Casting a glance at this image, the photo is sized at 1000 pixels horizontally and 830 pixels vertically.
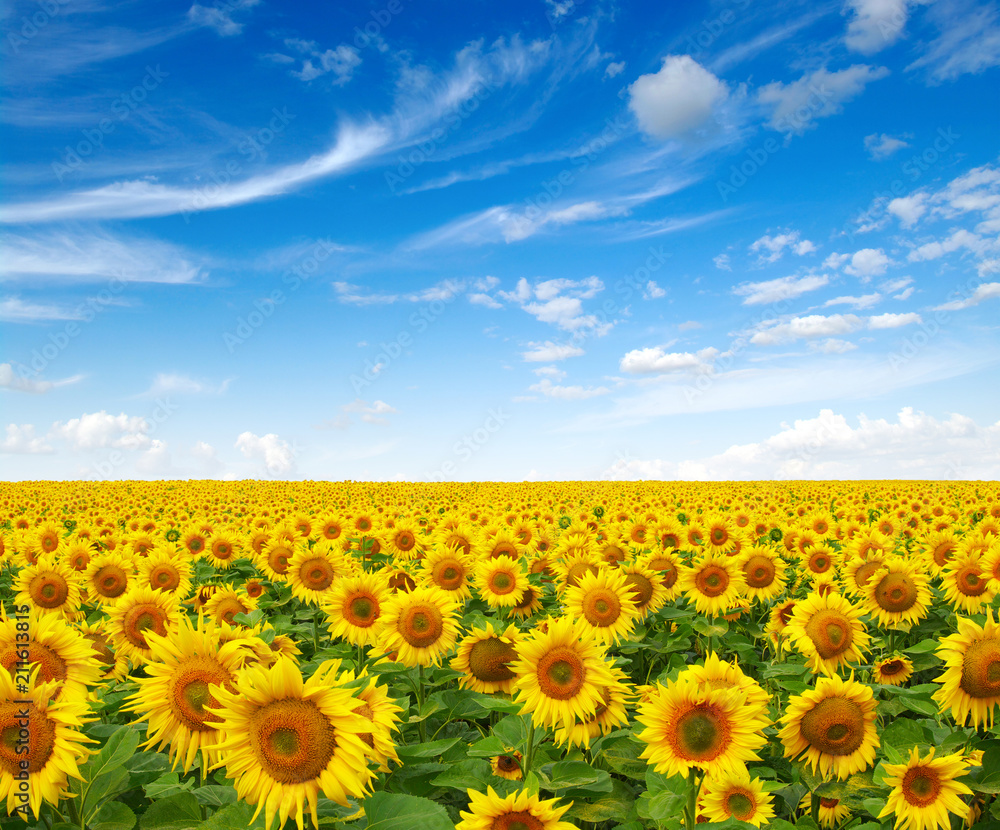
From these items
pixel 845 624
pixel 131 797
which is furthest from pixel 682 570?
pixel 131 797

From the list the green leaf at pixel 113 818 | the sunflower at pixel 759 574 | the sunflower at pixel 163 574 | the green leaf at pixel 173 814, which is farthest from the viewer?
the sunflower at pixel 759 574

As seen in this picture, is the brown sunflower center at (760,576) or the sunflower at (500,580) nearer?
the sunflower at (500,580)

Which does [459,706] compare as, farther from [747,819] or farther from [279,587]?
[279,587]

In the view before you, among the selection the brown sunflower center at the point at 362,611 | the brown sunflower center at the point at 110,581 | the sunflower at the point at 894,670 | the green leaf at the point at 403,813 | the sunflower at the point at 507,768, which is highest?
the brown sunflower center at the point at 362,611

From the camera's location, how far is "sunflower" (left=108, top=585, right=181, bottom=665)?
217 inches

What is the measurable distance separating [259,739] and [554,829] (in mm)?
1456

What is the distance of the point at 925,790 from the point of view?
4020 mm

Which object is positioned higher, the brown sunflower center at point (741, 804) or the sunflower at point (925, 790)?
the sunflower at point (925, 790)

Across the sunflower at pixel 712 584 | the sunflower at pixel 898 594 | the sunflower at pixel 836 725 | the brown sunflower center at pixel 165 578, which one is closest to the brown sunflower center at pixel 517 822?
the sunflower at pixel 836 725

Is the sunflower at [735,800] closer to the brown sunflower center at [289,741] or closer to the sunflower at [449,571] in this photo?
the brown sunflower center at [289,741]

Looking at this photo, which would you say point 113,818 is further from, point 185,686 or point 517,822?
point 517,822

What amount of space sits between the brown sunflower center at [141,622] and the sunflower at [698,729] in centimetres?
399

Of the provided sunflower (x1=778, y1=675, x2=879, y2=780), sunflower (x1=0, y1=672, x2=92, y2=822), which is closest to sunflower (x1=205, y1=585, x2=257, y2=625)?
sunflower (x1=0, y1=672, x2=92, y2=822)

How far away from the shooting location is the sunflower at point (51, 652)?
13.2ft
